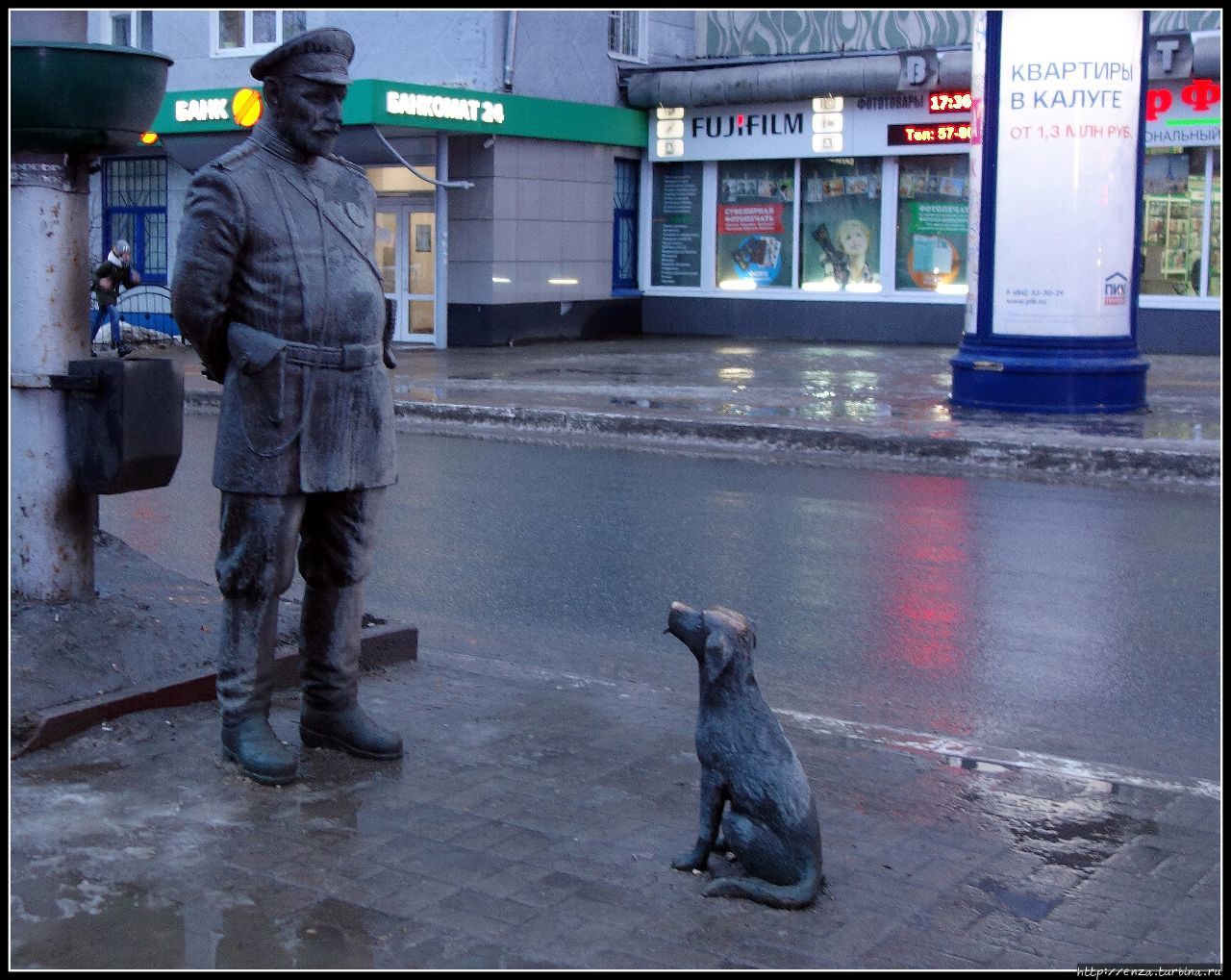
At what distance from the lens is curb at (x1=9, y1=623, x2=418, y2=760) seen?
5086 millimetres

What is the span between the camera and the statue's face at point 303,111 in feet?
15.8

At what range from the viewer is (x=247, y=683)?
16.3 feet

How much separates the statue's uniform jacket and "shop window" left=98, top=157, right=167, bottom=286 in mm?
24436

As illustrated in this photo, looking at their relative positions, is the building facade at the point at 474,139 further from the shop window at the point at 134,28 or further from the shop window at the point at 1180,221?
the shop window at the point at 1180,221

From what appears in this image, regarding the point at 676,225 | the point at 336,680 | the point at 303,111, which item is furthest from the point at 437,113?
the point at 336,680

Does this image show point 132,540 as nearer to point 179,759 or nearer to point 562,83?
point 179,759

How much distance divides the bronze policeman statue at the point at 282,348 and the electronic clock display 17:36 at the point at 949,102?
2065 cm

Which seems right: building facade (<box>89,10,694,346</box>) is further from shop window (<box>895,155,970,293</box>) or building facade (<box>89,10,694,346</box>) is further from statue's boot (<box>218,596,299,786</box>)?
statue's boot (<box>218,596,299,786</box>)

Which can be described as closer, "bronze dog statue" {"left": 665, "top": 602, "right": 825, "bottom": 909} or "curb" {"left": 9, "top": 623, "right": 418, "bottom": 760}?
"bronze dog statue" {"left": 665, "top": 602, "right": 825, "bottom": 909}

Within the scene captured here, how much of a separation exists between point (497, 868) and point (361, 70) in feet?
73.8

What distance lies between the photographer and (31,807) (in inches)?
182

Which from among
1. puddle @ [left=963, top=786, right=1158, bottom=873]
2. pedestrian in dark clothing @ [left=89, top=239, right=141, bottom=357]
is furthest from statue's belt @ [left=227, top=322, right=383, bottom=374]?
pedestrian in dark clothing @ [left=89, top=239, right=141, bottom=357]

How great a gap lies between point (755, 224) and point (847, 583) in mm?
19591

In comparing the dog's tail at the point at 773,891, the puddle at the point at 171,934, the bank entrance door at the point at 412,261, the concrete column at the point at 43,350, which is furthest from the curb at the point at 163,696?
the bank entrance door at the point at 412,261
